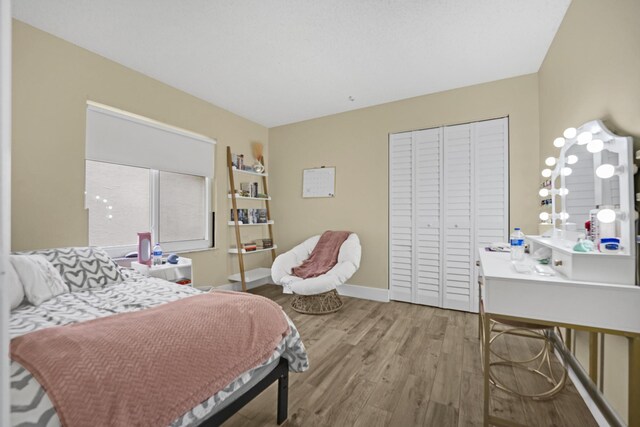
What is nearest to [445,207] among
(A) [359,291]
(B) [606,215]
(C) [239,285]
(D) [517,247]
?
(D) [517,247]

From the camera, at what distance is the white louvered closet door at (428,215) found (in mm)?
3219

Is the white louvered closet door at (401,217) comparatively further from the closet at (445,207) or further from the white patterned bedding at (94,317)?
the white patterned bedding at (94,317)

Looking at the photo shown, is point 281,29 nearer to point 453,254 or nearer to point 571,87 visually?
point 571,87

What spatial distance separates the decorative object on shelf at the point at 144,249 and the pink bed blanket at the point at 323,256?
150 centimetres

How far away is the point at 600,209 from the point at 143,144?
3.54 m

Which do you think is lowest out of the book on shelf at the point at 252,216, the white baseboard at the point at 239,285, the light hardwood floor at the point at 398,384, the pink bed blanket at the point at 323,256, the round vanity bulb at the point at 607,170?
the light hardwood floor at the point at 398,384

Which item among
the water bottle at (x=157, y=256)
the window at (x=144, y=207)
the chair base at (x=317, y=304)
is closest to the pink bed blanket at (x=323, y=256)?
the chair base at (x=317, y=304)

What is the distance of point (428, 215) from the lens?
129 inches

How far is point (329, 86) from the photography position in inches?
122

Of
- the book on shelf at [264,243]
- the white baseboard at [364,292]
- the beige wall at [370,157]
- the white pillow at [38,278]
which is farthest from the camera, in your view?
the book on shelf at [264,243]

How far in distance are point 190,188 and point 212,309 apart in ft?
8.19

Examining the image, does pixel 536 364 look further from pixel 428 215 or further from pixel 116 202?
pixel 116 202

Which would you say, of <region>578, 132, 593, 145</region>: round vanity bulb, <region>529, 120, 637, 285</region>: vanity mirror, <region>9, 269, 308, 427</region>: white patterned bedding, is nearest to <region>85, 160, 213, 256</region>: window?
<region>9, 269, 308, 427</region>: white patterned bedding

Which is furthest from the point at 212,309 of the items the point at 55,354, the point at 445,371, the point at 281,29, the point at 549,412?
the point at 281,29
